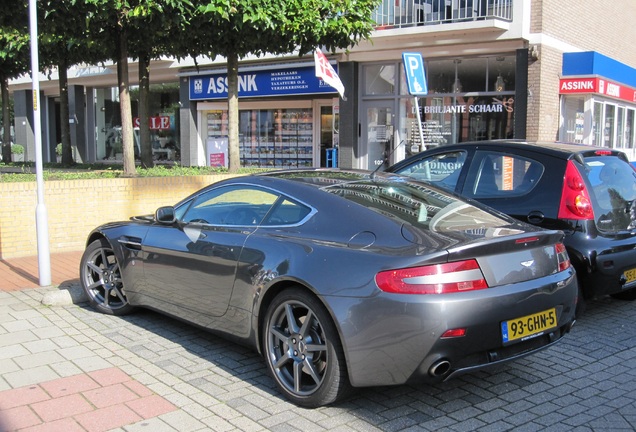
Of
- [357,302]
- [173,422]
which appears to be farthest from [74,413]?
[357,302]

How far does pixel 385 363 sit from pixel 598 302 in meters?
3.83

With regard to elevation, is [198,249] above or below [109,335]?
above

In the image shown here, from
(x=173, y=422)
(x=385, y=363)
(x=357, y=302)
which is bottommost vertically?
(x=173, y=422)

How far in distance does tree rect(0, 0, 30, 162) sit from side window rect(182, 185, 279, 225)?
565 cm

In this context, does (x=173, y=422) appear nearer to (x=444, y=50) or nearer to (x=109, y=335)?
(x=109, y=335)

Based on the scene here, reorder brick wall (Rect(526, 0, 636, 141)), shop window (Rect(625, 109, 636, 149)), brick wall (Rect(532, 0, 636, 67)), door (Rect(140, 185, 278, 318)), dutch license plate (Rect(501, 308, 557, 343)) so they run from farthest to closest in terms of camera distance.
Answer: shop window (Rect(625, 109, 636, 149))
brick wall (Rect(532, 0, 636, 67))
brick wall (Rect(526, 0, 636, 141))
door (Rect(140, 185, 278, 318))
dutch license plate (Rect(501, 308, 557, 343))

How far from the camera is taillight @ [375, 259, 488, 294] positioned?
3.33 m

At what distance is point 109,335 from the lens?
5203 millimetres

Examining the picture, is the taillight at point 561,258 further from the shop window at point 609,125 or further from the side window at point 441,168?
the shop window at point 609,125

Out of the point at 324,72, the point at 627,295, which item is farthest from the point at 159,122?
the point at 627,295

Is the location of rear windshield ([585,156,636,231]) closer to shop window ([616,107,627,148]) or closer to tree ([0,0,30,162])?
tree ([0,0,30,162])

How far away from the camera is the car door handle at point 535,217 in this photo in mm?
5301

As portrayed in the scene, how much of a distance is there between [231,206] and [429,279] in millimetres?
2032

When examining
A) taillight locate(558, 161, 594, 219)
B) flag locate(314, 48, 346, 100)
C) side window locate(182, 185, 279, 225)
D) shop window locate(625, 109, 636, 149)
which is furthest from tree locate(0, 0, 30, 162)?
shop window locate(625, 109, 636, 149)
